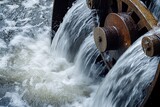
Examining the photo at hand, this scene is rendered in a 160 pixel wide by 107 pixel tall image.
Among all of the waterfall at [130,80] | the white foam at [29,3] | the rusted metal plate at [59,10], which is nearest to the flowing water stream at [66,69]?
the waterfall at [130,80]

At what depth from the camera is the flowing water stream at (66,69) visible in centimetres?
434

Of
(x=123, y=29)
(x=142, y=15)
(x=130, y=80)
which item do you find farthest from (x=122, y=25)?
(x=130, y=80)

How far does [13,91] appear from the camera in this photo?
17.9ft

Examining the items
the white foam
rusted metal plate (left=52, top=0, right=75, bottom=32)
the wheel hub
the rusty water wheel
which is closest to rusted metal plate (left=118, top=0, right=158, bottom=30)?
the rusty water wheel

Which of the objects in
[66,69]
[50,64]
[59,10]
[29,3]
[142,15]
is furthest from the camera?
[29,3]

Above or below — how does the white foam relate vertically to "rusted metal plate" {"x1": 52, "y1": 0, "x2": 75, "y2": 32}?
below

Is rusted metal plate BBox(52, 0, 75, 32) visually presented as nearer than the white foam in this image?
Yes

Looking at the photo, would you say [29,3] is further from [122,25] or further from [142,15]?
[142,15]

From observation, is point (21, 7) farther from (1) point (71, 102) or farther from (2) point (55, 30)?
(1) point (71, 102)

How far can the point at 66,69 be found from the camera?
19.9 feet

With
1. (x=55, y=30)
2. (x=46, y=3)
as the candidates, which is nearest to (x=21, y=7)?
(x=46, y=3)

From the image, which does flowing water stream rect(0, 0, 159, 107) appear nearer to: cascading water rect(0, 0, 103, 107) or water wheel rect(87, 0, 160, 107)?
cascading water rect(0, 0, 103, 107)

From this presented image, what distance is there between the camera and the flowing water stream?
4336 millimetres

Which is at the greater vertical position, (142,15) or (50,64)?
(142,15)
